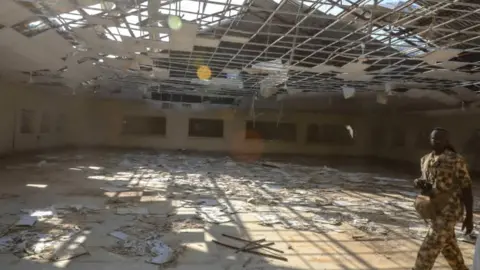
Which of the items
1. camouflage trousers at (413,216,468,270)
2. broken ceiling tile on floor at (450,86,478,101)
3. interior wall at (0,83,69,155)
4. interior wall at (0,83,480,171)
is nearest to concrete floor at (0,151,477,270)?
camouflage trousers at (413,216,468,270)

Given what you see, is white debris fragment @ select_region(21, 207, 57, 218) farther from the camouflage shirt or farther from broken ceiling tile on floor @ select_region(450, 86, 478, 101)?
broken ceiling tile on floor @ select_region(450, 86, 478, 101)

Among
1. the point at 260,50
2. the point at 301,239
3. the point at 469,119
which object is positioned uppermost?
the point at 260,50

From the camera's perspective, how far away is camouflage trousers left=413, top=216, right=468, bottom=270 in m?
2.72

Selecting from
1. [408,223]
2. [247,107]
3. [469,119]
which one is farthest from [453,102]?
[247,107]

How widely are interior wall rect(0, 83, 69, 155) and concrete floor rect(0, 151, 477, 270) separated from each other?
172 cm

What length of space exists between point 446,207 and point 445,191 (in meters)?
0.12

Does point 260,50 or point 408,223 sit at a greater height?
point 260,50

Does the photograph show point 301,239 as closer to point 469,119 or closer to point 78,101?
point 469,119

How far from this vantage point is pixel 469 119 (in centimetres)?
1214

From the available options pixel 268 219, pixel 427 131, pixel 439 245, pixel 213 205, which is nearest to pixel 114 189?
pixel 213 205

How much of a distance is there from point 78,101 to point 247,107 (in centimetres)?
687

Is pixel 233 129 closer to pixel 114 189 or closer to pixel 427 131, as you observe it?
pixel 427 131

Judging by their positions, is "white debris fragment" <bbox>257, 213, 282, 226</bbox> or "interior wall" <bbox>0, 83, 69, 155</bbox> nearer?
"white debris fragment" <bbox>257, 213, 282, 226</bbox>

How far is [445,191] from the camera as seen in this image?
8.95ft
